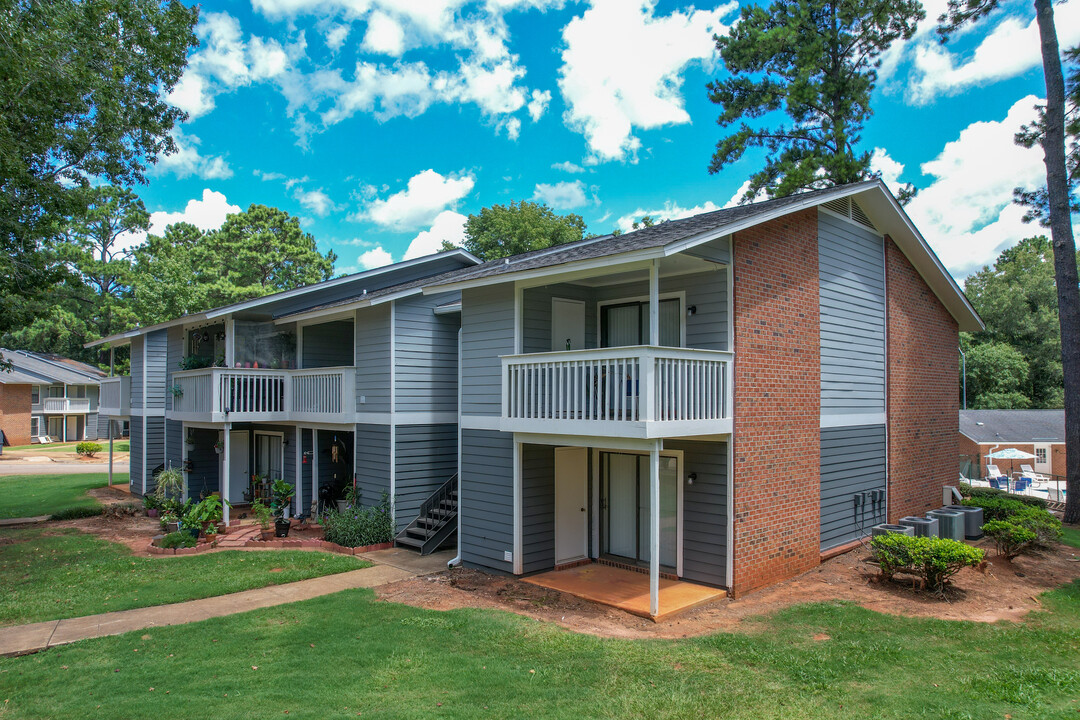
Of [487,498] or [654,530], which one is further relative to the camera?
[487,498]

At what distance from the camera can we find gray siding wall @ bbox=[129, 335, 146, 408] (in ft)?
73.0

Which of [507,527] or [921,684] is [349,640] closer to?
[507,527]

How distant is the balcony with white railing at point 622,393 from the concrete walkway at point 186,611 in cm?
370

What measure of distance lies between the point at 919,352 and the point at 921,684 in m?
10.6

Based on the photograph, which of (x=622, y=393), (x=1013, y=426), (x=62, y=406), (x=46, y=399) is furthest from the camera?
(x=62, y=406)

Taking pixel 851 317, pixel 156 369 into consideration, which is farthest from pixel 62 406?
pixel 851 317

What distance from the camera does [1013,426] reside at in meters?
34.3

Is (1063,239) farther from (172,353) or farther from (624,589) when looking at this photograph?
(172,353)

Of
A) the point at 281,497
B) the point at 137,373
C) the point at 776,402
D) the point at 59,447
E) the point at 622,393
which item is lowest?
the point at 59,447

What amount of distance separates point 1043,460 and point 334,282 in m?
39.1

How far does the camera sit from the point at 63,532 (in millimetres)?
16250

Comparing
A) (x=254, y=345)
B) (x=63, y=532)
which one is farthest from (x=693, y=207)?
(x=63, y=532)

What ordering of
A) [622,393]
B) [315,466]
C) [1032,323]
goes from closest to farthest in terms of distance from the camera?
[622,393], [315,466], [1032,323]

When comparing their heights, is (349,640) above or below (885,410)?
below
